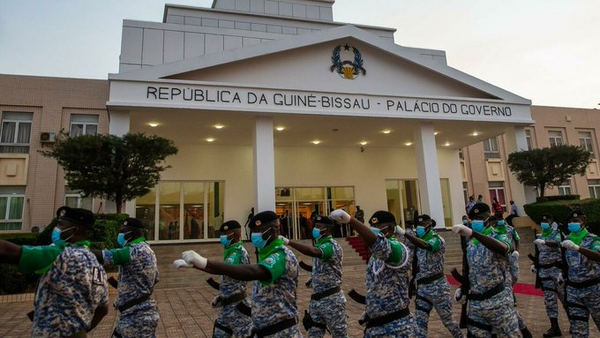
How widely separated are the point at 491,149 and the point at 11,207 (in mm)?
28284

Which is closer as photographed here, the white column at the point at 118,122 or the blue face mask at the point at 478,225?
the blue face mask at the point at 478,225

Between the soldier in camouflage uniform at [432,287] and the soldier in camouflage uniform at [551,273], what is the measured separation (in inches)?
61.6

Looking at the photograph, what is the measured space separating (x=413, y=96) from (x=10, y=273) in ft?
51.4

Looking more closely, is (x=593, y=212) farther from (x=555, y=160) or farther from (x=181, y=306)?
(x=181, y=306)

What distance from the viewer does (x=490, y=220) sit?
5.16 meters

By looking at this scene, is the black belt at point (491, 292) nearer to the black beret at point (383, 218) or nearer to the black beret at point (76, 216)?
the black beret at point (383, 218)

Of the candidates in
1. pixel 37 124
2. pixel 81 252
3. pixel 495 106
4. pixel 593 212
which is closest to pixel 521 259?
pixel 593 212

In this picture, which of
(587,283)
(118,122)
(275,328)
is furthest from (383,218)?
(118,122)

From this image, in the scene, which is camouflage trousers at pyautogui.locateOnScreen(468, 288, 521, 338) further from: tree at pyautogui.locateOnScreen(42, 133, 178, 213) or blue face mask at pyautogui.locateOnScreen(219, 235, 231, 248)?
tree at pyautogui.locateOnScreen(42, 133, 178, 213)

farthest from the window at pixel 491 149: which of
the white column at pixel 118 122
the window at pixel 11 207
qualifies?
the window at pixel 11 207

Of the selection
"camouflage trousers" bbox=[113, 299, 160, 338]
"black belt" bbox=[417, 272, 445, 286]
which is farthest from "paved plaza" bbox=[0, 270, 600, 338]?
"camouflage trousers" bbox=[113, 299, 160, 338]

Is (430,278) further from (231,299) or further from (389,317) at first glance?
(231,299)

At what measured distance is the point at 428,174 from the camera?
17406 mm

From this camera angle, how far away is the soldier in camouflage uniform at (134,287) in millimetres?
4230
